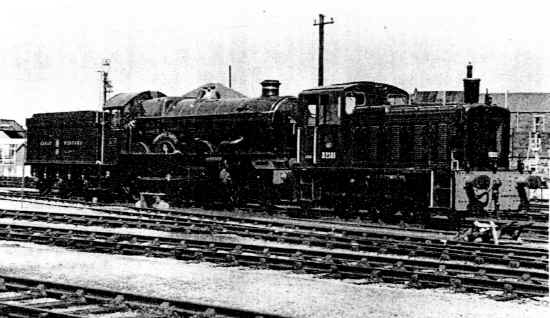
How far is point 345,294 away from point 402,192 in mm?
8443

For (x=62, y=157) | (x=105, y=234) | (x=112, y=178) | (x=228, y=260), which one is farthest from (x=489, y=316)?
(x=62, y=157)

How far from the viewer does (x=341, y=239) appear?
1386 cm

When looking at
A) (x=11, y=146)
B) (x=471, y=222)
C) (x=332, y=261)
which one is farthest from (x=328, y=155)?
(x=11, y=146)

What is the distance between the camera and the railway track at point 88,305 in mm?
7578

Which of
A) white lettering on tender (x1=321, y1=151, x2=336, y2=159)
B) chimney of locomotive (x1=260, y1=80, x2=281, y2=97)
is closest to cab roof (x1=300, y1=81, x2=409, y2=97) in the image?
white lettering on tender (x1=321, y1=151, x2=336, y2=159)

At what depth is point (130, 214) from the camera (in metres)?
18.9

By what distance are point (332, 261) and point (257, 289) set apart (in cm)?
208

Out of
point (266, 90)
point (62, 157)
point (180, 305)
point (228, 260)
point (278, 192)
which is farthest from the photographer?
point (62, 157)

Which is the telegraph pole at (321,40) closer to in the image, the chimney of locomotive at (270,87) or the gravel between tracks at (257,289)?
the chimney of locomotive at (270,87)

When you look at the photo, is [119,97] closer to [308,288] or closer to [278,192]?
[278,192]

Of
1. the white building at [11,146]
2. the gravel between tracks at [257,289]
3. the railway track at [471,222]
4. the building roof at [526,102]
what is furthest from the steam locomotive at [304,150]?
the building roof at [526,102]

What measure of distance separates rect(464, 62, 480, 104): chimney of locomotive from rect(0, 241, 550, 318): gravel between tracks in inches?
322

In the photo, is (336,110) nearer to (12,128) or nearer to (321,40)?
(321,40)

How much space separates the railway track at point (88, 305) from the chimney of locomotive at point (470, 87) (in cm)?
1098
